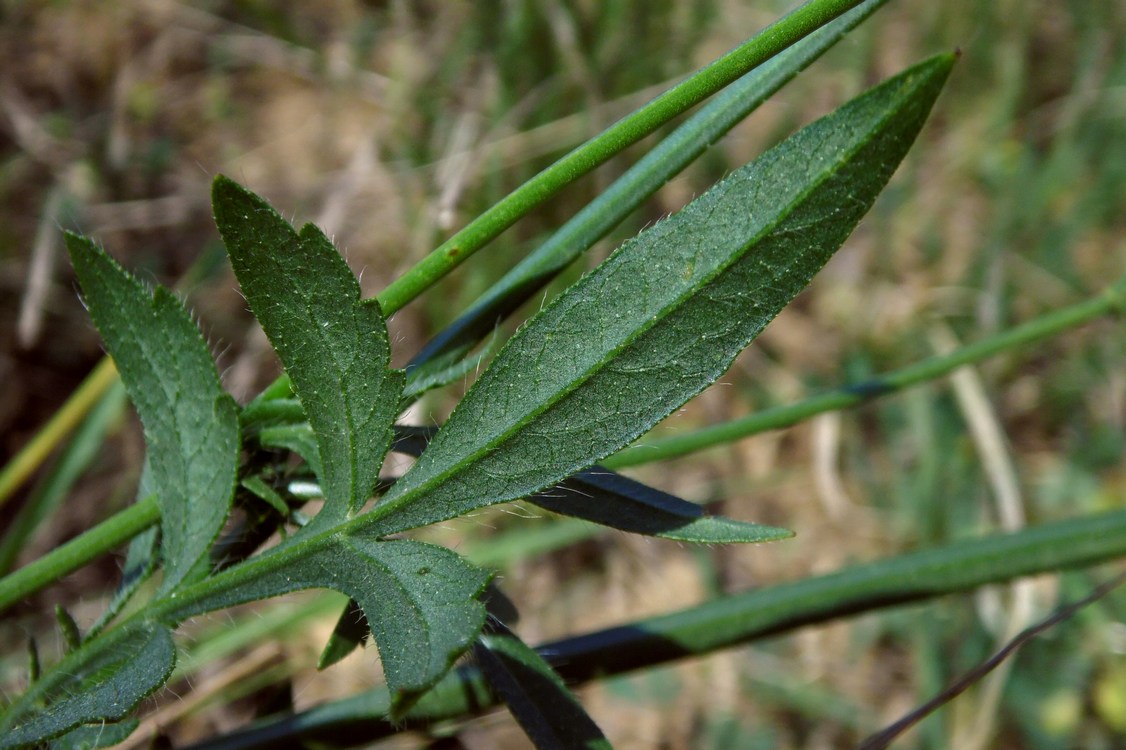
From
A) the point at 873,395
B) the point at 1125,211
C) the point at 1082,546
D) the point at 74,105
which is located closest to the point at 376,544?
the point at 873,395

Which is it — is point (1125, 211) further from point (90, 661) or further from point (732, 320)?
point (90, 661)

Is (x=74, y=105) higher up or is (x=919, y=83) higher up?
(x=74, y=105)

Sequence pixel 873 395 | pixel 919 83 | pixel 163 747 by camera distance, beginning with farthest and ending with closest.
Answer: pixel 873 395
pixel 163 747
pixel 919 83

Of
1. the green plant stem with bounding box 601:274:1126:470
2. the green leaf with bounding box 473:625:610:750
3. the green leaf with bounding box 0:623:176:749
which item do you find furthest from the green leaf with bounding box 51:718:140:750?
the green plant stem with bounding box 601:274:1126:470

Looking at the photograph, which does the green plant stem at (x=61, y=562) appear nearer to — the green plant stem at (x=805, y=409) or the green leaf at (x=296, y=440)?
the green plant stem at (x=805, y=409)

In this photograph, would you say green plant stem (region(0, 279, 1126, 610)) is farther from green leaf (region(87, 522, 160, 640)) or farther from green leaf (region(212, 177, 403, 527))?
green leaf (region(212, 177, 403, 527))

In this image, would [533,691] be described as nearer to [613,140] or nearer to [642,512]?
[642,512]

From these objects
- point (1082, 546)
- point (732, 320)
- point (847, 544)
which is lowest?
point (732, 320)
